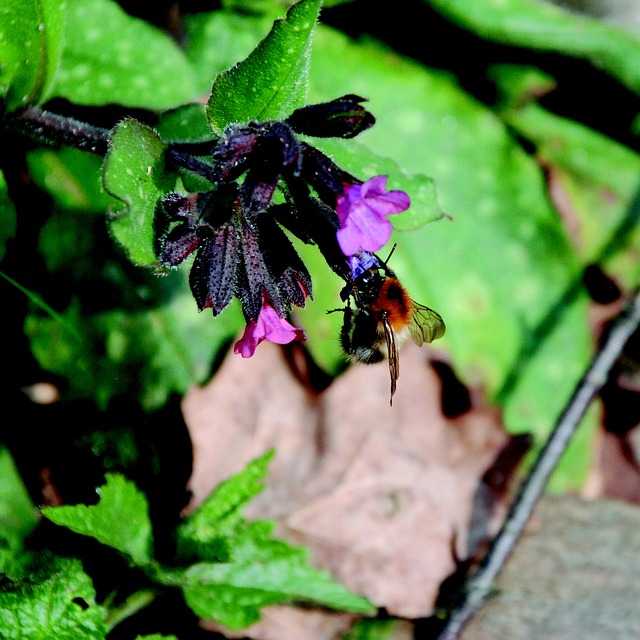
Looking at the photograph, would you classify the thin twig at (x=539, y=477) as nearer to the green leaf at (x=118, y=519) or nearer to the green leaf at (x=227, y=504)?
the green leaf at (x=227, y=504)

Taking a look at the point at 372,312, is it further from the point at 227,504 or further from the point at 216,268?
the point at 227,504

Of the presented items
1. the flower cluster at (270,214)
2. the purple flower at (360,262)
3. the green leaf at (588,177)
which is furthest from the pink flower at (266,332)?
the green leaf at (588,177)

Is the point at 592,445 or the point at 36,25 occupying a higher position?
the point at 36,25

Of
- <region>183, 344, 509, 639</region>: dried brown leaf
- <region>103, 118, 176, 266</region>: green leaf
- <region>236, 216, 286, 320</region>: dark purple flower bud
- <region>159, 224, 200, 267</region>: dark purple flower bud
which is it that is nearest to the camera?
<region>103, 118, 176, 266</region>: green leaf

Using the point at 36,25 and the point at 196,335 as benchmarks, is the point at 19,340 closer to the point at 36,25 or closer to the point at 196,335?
the point at 196,335

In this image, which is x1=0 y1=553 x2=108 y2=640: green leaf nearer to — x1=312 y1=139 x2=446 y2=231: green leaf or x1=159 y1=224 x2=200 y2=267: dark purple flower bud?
x1=159 y1=224 x2=200 y2=267: dark purple flower bud

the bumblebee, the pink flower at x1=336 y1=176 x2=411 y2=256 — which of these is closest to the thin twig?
the bumblebee

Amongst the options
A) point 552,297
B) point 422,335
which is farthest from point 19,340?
point 552,297
